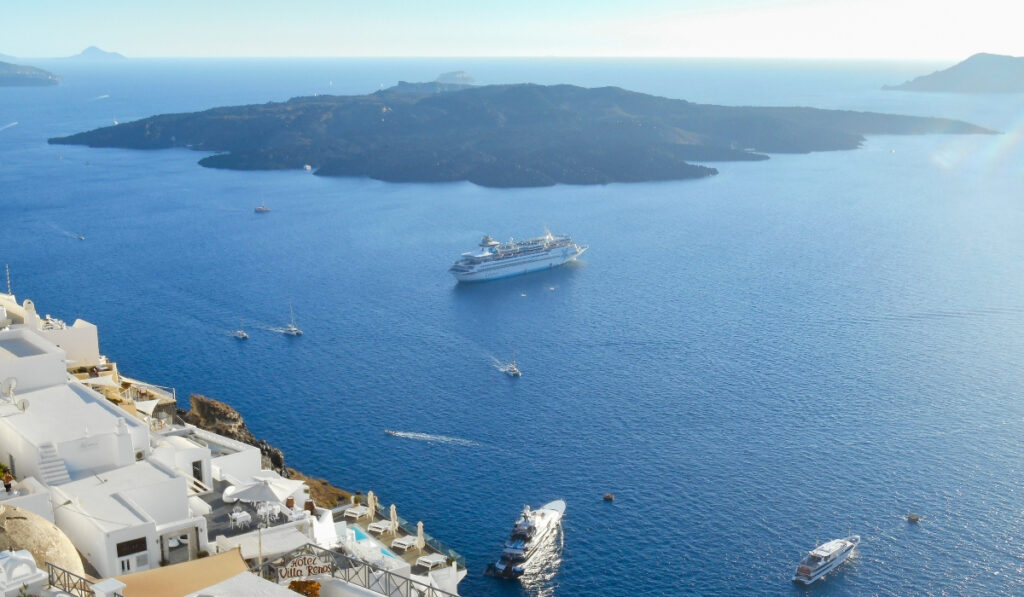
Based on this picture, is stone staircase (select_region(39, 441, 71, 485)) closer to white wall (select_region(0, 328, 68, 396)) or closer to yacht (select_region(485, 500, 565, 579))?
white wall (select_region(0, 328, 68, 396))

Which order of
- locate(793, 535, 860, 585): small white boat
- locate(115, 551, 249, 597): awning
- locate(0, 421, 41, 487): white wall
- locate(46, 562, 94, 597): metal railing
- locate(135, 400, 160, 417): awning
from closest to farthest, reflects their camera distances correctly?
1. locate(46, 562, 94, 597): metal railing
2. locate(115, 551, 249, 597): awning
3. locate(0, 421, 41, 487): white wall
4. locate(135, 400, 160, 417): awning
5. locate(793, 535, 860, 585): small white boat

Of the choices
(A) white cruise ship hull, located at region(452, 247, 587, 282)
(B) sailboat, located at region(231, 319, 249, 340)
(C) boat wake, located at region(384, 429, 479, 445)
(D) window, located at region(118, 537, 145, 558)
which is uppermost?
(D) window, located at region(118, 537, 145, 558)

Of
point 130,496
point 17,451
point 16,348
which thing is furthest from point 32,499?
point 16,348

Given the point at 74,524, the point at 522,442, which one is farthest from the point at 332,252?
the point at 74,524

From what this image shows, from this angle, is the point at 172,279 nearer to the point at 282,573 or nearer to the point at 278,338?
the point at 278,338

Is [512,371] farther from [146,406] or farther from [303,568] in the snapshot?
[303,568]

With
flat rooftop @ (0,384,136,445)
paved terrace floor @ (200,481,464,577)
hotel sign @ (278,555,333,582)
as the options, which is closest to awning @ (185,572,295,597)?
hotel sign @ (278,555,333,582)

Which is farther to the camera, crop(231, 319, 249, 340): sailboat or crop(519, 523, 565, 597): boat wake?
crop(231, 319, 249, 340): sailboat
